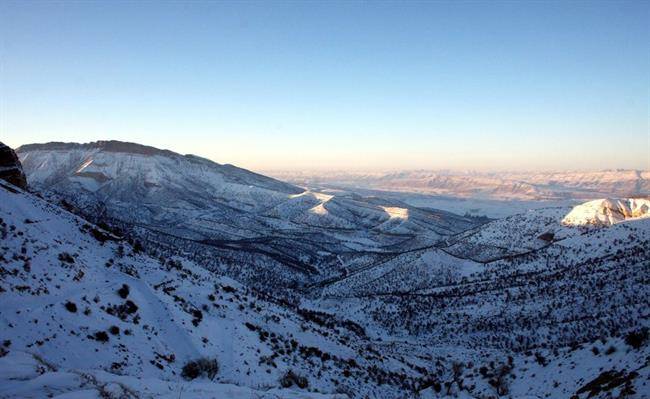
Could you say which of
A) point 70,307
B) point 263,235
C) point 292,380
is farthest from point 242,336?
point 263,235

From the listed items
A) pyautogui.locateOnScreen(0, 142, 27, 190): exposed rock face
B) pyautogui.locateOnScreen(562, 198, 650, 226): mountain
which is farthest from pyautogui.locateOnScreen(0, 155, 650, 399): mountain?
pyautogui.locateOnScreen(562, 198, 650, 226): mountain

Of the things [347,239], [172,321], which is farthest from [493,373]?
[347,239]

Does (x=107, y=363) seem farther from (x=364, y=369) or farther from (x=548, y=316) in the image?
(x=548, y=316)

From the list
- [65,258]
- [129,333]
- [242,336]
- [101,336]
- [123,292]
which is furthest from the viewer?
[242,336]

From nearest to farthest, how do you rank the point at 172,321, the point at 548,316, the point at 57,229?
the point at 172,321 < the point at 57,229 < the point at 548,316

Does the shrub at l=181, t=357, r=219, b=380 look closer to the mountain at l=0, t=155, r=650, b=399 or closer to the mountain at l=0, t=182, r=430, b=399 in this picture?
the mountain at l=0, t=155, r=650, b=399

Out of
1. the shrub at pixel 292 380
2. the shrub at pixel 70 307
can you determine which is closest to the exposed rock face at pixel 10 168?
the shrub at pixel 70 307

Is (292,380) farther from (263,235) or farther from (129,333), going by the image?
(263,235)
